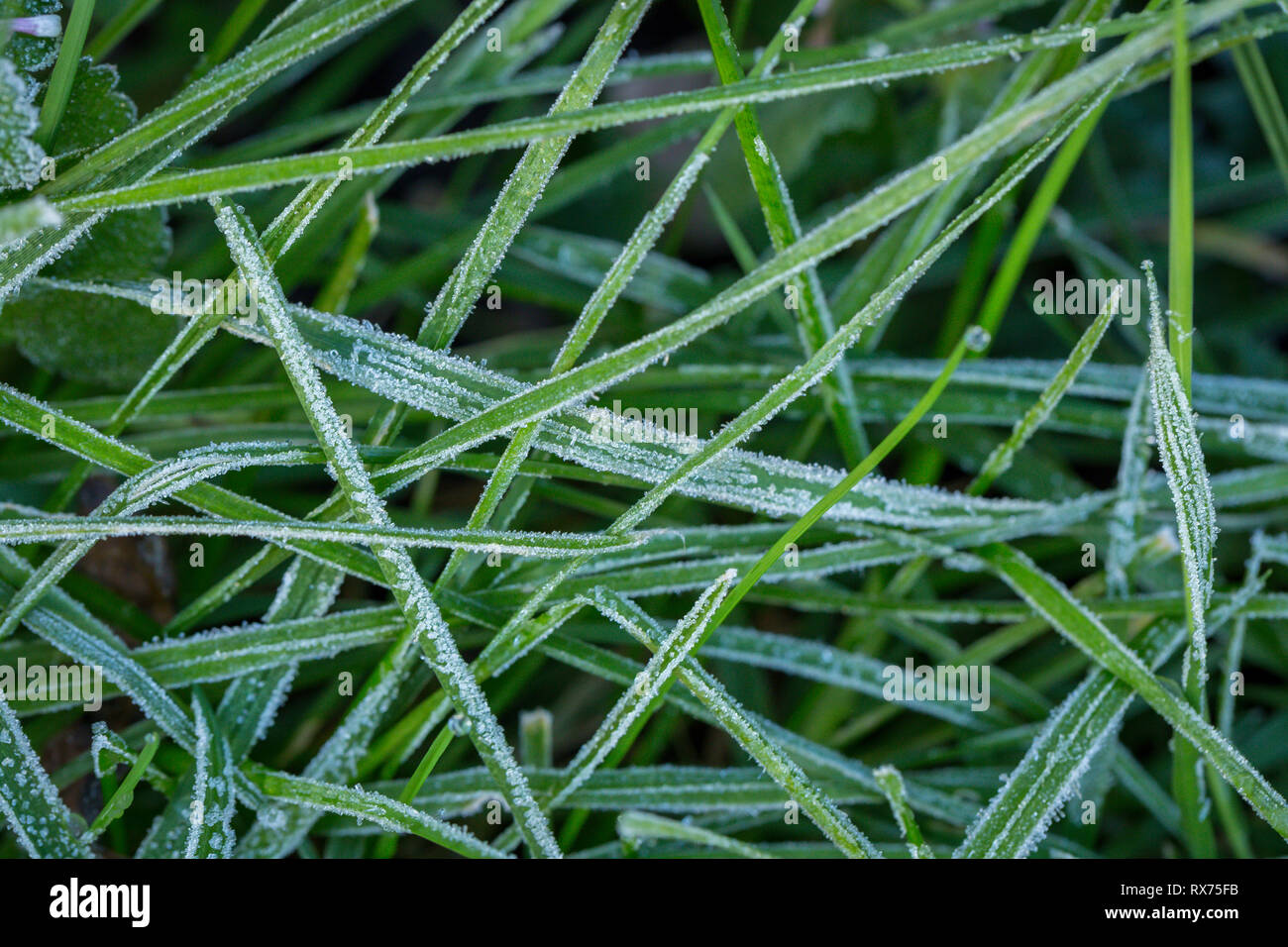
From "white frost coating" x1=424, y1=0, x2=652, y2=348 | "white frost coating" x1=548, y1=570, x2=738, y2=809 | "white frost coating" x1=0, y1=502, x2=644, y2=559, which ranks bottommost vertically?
"white frost coating" x1=548, y1=570, x2=738, y2=809

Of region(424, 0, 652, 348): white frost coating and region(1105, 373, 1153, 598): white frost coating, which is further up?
region(424, 0, 652, 348): white frost coating

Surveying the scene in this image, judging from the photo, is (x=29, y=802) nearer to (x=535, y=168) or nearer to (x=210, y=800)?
(x=210, y=800)

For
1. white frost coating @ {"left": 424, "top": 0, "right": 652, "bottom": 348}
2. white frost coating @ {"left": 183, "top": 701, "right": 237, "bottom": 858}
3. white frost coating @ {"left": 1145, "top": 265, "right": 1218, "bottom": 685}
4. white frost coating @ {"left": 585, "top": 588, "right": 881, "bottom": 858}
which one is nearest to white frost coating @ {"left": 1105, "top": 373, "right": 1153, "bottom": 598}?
white frost coating @ {"left": 1145, "top": 265, "right": 1218, "bottom": 685}

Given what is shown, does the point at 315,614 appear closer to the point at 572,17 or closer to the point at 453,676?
the point at 453,676

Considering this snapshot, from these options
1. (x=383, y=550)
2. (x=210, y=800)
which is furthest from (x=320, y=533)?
(x=210, y=800)

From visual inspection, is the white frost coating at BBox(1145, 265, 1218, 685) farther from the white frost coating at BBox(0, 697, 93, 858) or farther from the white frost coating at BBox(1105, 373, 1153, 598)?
the white frost coating at BBox(0, 697, 93, 858)

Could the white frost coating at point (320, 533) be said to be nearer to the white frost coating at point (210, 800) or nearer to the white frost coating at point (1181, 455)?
the white frost coating at point (210, 800)

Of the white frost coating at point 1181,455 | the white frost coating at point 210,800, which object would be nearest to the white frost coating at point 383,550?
the white frost coating at point 210,800

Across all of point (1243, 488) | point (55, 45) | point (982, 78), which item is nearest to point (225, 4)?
point (55, 45)
